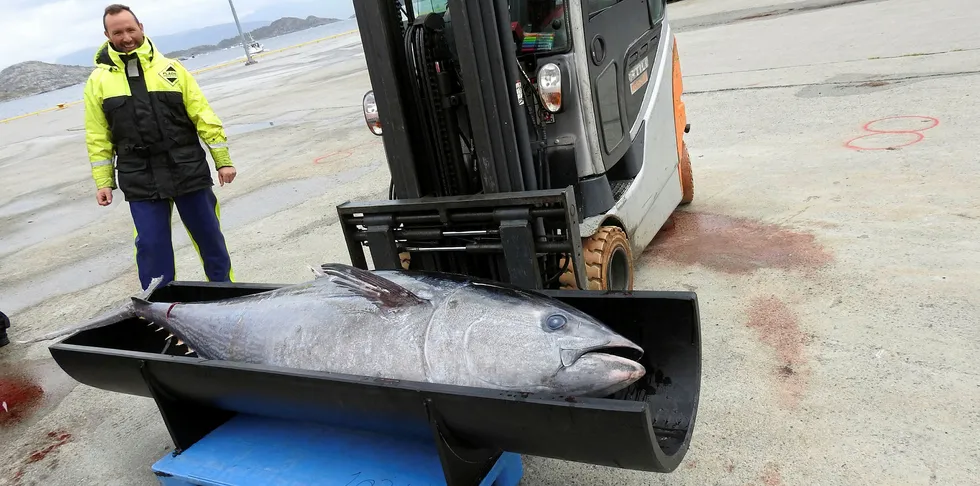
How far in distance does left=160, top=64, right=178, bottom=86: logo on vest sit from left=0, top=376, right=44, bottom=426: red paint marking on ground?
1946 millimetres

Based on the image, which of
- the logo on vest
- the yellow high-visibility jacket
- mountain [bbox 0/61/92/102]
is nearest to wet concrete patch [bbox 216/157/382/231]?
the yellow high-visibility jacket

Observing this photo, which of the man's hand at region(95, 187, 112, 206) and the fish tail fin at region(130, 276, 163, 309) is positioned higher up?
the man's hand at region(95, 187, 112, 206)

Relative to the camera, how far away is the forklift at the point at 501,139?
2.71m

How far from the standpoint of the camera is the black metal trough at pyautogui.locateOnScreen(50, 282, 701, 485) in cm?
165

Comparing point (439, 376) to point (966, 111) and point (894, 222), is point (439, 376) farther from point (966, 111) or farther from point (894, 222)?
point (966, 111)

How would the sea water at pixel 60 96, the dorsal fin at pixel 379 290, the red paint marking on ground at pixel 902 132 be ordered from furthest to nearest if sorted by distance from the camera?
the sea water at pixel 60 96 < the red paint marking on ground at pixel 902 132 < the dorsal fin at pixel 379 290

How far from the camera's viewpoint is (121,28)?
11.7 ft

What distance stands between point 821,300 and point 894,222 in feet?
3.56

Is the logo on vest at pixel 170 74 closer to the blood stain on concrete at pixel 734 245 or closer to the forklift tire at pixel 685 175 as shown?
the blood stain on concrete at pixel 734 245

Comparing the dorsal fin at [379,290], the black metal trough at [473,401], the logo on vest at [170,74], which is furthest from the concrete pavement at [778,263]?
the logo on vest at [170,74]

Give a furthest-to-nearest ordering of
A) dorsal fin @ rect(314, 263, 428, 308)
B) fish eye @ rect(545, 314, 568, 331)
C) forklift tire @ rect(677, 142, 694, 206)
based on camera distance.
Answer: forklift tire @ rect(677, 142, 694, 206) → dorsal fin @ rect(314, 263, 428, 308) → fish eye @ rect(545, 314, 568, 331)

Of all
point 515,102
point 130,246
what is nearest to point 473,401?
point 515,102

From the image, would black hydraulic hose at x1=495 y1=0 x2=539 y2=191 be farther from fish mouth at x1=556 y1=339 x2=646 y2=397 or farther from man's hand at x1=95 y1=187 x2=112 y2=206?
man's hand at x1=95 y1=187 x2=112 y2=206

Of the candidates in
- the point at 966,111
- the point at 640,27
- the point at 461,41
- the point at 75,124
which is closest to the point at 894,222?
the point at 640,27
